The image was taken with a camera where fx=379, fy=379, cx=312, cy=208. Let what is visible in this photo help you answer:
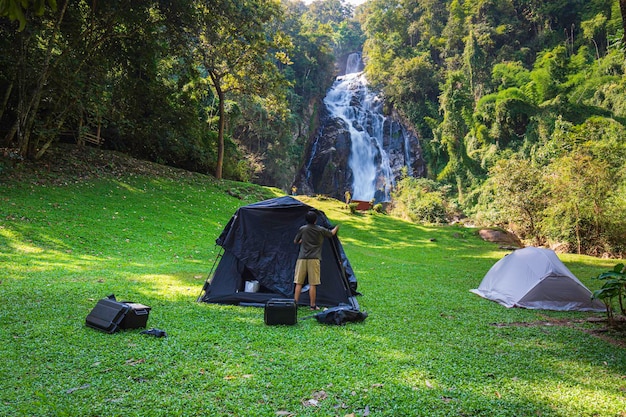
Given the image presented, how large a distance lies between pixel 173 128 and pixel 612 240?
2370 cm

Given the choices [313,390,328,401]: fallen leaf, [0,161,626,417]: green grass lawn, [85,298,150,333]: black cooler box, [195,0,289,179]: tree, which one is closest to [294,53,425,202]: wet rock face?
[195,0,289,179]: tree

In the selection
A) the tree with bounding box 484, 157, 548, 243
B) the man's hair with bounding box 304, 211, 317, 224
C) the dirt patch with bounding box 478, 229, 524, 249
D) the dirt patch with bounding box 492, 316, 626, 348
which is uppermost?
the tree with bounding box 484, 157, 548, 243

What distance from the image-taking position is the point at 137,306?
502 centimetres

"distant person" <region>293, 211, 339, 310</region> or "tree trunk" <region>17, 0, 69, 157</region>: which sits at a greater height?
"tree trunk" <region>17, 0, 69, 157</region>

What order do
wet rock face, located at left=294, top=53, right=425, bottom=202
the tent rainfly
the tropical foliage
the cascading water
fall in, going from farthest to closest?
wet rock face, located at left=294, top=53, right=425, bottom=202, the cascading water, the tropical foliage, the tent rainfly

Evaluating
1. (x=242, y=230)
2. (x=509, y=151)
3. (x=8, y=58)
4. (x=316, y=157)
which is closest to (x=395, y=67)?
(x=316, y=157)

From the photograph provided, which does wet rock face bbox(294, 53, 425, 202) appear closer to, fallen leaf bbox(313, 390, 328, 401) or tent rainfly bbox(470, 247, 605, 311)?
tent rainfly bbox(470, 247, 605, 311)

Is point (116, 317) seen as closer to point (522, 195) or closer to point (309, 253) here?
point (309, 253)

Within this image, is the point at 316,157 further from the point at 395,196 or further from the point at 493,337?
the point at 493,337

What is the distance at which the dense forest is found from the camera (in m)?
15.9

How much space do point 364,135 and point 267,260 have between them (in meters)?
36.9

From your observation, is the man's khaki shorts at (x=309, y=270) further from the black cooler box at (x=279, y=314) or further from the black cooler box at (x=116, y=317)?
the black cooler box at (x=116, y=317)

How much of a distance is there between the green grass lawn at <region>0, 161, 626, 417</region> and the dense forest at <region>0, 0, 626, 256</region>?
3.05 metres

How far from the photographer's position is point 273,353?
441cm
